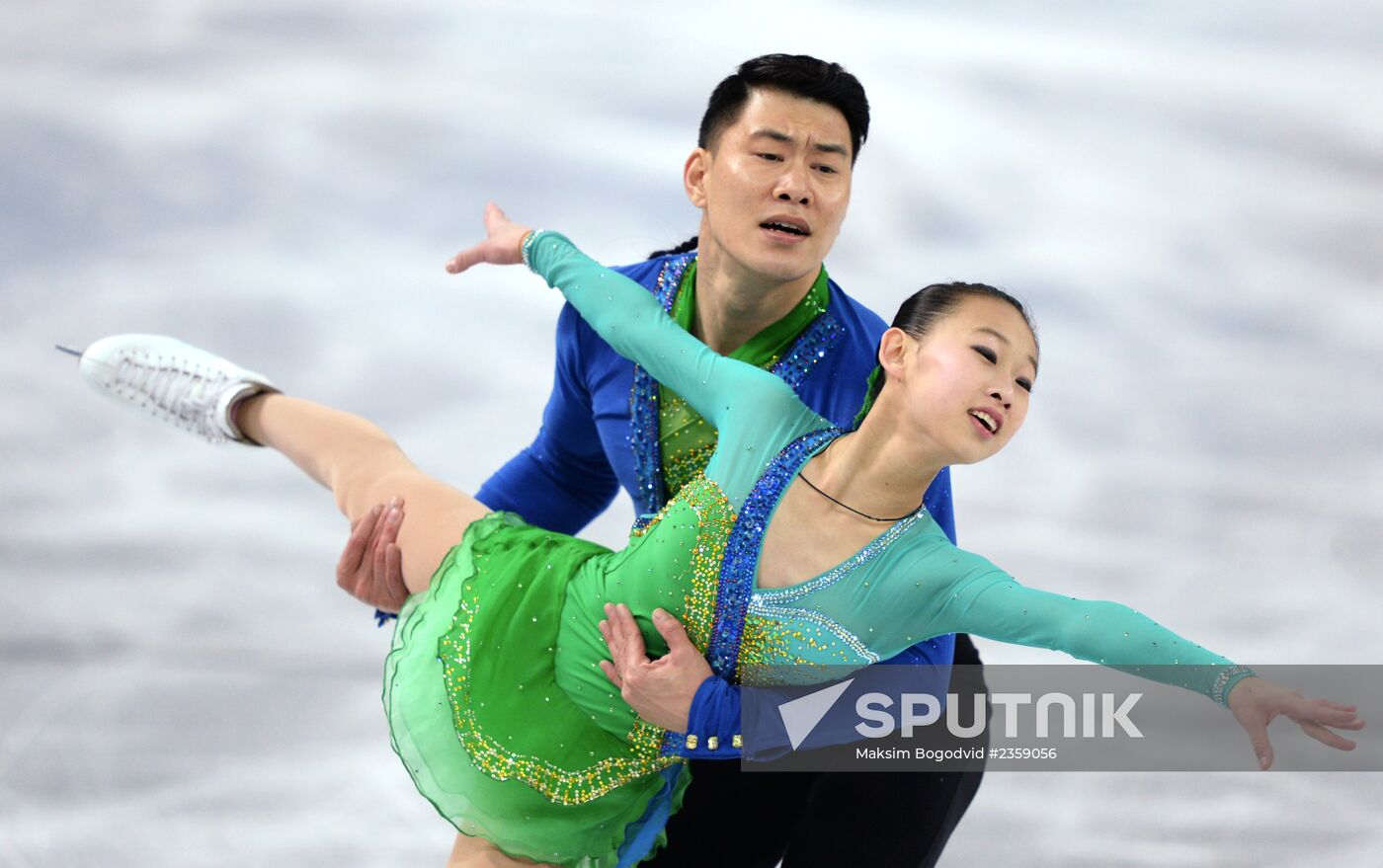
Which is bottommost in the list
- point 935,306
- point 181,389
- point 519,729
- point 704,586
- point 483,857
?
point 483,857

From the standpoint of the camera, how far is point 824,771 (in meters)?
3.05

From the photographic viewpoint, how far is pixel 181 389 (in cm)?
370

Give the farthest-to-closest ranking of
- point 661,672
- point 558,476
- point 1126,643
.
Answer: point 558,476 < point 661,672 < point 1126,643

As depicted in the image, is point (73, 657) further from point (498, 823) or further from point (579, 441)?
point (498, 823)

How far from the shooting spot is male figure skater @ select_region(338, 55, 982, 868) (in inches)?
107

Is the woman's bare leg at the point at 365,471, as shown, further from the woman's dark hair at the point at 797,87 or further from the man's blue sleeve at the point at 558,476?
the woman's dark hair at the point at 797,87

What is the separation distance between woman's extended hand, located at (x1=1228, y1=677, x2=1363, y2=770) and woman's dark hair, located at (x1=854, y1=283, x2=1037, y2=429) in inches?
24.2

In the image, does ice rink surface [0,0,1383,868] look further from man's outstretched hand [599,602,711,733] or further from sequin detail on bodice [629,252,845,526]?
man's outstretched hand [599,602,711,733]

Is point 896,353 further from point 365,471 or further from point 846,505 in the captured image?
point 365,471

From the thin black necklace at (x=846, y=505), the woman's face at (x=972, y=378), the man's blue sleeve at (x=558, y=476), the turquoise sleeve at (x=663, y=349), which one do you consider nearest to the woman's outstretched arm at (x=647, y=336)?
the turquoise sleeve at (x=663, y=349)

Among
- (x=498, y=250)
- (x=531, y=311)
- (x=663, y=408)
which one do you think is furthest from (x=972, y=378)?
(x=531, y=311)

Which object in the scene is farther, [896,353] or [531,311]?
[531,311]

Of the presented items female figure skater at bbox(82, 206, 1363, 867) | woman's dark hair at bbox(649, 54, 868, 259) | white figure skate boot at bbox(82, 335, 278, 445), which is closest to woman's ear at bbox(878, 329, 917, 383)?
female figure skater at bbox(82, 206, 1363, 867)

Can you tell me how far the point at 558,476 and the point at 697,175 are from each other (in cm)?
75
